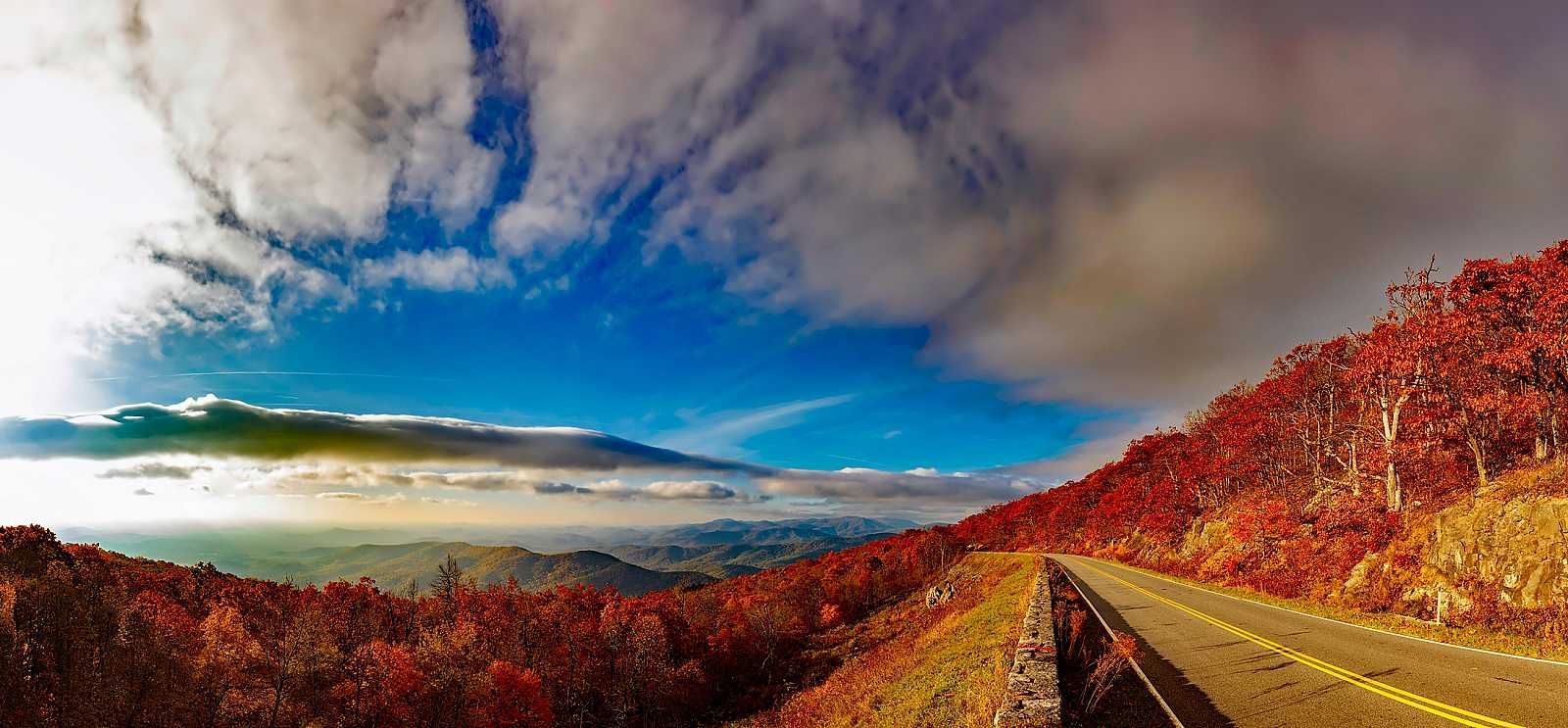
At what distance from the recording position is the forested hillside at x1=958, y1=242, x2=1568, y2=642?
62.4ft

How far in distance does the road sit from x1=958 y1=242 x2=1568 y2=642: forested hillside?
454 cm

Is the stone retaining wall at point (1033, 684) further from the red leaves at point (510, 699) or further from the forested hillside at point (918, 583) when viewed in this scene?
the red leaves at point (510, 699)

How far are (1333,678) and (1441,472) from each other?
2646 cm

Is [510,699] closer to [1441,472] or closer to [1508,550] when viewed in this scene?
[1508,550]

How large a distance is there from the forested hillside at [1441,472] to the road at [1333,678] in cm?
454

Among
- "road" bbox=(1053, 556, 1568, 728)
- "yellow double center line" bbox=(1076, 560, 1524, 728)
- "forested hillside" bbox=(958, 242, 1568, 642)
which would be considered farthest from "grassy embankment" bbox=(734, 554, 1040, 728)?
"forested hillside" bbox=(958, 242, 1568, 642)

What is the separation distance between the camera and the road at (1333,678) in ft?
35.2

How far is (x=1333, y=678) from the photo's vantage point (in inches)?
522

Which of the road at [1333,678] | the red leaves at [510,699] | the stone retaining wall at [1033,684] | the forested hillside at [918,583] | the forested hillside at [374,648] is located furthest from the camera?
the red leaves at [510,699]

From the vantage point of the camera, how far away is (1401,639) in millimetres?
17234

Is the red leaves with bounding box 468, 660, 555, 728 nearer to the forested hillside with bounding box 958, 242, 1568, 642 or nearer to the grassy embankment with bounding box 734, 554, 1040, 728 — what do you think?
the grassy embankment with bounding box 734, 554, 1040, 728

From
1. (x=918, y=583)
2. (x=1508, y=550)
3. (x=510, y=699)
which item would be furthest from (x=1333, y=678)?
(x=918, y=583)

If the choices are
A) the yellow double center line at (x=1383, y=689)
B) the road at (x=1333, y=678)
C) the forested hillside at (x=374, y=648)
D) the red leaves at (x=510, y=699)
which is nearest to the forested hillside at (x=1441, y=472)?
the road at (x=1333, y=678)

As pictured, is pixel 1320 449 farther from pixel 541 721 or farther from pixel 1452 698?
pixel 541 721
